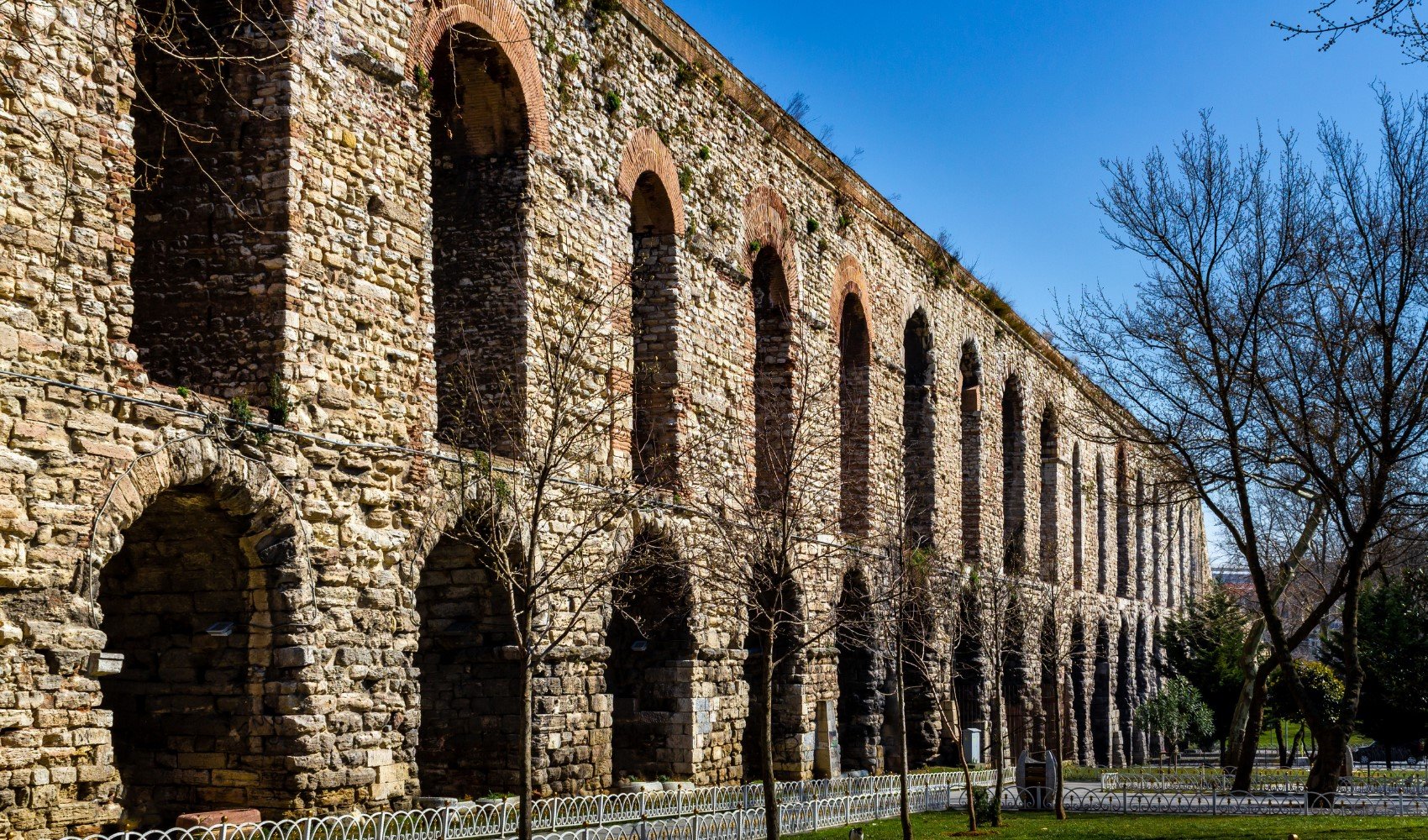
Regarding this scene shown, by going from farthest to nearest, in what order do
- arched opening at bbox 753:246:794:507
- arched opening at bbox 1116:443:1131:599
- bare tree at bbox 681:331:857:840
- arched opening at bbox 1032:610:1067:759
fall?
arched opening at bbox 1116:443:1131:599 → arched opening at bbox 1032:610:1067:759 → arched opening at bbox 753:246:794:507 → bare tree at bbox 681:331:857:840

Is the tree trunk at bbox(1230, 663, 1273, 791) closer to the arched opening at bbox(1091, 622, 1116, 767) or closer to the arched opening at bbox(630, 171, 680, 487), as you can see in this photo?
the arched opening at bbox(630, 171, 680, 487)

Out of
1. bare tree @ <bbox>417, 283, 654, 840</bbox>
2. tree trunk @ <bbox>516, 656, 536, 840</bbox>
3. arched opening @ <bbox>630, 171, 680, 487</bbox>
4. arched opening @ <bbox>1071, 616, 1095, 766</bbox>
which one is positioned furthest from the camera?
arched opening @ <bbox>1071, 616, 1095, 766</bbox>

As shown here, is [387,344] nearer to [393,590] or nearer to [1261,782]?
[393,590]

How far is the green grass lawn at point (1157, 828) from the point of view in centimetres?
1502

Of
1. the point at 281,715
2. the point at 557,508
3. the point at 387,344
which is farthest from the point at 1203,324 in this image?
the point at 281,715

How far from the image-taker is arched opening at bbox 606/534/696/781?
15.6 metres

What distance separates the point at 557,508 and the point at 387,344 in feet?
8.85

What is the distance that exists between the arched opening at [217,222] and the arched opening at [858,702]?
11395mm

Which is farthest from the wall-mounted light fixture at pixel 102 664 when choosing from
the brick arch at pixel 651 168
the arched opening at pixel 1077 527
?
the arched opening at pixel 1077 527

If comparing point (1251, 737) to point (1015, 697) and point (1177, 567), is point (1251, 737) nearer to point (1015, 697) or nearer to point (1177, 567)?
point (1015, 697)

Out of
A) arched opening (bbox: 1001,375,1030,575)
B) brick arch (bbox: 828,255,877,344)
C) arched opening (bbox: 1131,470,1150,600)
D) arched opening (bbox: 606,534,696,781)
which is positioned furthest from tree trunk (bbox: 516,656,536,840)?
arched opening (bbox: 1131,470,1150,600)

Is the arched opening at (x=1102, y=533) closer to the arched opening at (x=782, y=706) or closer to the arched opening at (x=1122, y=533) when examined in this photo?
the arched opening at (x=1122, y=533)

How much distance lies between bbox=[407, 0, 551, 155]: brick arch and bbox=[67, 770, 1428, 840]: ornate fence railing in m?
5.90

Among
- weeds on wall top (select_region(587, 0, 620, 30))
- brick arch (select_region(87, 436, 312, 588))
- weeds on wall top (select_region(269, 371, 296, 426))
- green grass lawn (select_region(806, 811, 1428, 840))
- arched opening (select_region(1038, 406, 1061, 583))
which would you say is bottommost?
green grass lawn (select_region(806, 811, 1428, 840))
